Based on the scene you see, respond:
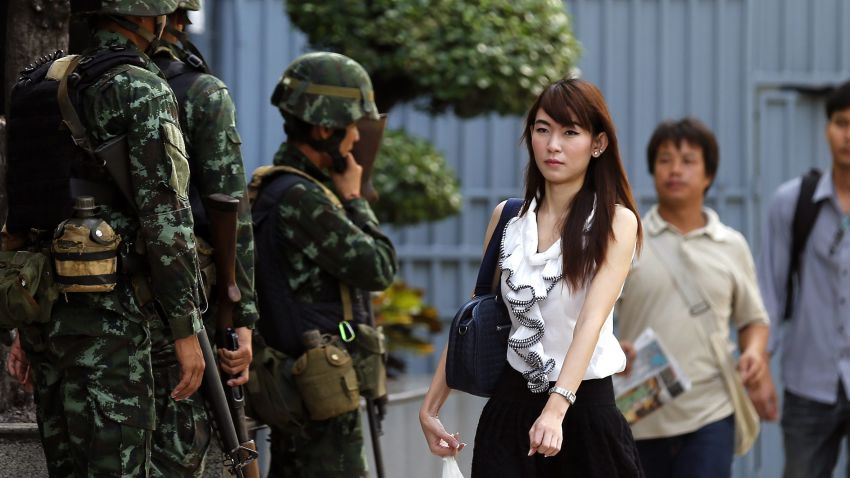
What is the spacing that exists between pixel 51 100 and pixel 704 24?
25.7ft

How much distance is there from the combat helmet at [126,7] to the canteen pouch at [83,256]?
56 cm

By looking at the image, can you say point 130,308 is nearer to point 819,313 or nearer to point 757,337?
point 757,337

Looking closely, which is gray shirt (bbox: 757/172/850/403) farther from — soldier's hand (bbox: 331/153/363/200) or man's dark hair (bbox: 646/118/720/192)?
soldier's hand (bbox: 331/153/363/200)

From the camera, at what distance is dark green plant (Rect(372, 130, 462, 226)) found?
27.8 ft

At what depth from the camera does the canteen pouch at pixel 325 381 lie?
4.63m

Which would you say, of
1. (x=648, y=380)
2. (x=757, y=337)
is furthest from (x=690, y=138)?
(x=648, y=380)

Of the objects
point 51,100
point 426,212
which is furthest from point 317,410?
point 426,212

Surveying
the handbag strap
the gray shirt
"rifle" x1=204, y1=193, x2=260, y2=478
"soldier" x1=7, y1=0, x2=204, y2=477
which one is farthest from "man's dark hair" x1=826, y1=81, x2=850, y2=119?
"soldier" x1=7, y1=0, x2=204, y2=477

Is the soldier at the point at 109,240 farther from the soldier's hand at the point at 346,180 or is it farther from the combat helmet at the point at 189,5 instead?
the soldier's hand at the point at 346,180

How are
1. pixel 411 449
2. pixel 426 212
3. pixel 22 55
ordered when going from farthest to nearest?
1. pixel 426 212
2. pixel 411 449
3. pixel 22 55

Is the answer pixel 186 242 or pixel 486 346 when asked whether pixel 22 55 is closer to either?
pixel 186 242

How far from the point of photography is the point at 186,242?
379cm

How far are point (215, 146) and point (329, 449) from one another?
1128 millimetres

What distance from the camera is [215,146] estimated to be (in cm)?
412
